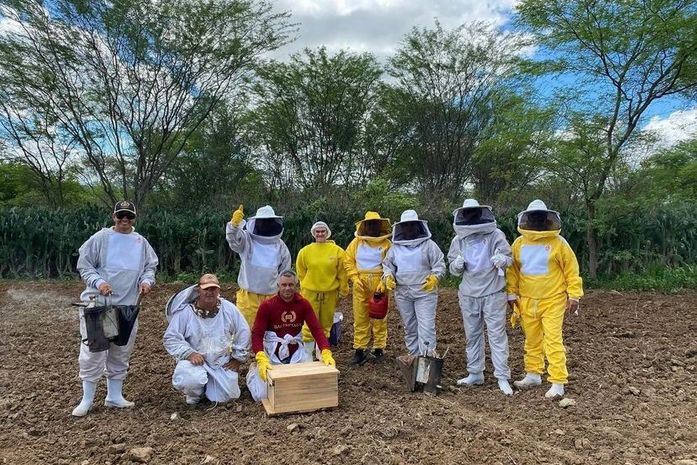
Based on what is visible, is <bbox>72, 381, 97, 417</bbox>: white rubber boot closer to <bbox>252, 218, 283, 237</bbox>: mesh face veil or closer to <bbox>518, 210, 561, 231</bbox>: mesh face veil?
<bbox>252, 218, 283, 237</bbox>: mesh face veil

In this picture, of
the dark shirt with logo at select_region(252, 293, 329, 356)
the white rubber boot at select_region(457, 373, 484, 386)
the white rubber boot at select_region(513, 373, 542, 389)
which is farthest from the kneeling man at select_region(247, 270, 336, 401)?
the white rubber boot at select_region(513, 373, 542, 389)

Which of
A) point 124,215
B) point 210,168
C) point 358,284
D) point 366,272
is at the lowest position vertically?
point 358,284

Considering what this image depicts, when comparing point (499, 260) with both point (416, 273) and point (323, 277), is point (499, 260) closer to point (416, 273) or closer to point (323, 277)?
point (416, 273)

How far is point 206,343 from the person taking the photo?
4.30m

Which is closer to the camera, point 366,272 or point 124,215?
point 124,215

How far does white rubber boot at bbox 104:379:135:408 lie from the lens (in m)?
4.18

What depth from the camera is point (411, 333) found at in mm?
5207

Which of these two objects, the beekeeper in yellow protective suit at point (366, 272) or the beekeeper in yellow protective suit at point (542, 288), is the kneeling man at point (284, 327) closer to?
the beekeeper in yellow protective suit at point (366, 272)

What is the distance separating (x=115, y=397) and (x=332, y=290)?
2.25 meters

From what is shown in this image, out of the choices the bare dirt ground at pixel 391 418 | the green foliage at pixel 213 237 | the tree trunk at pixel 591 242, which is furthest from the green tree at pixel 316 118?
the bare dirt ground at pixel 391 418

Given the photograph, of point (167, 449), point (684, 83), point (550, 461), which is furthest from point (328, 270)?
point (684, 83)

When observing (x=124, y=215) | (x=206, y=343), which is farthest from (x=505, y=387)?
(x=124, y=215)

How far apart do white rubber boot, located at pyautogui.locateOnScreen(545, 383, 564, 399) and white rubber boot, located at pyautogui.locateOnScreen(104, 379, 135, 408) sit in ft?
11.1

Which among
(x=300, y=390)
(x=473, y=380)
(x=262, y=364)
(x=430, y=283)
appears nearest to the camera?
(x=300, y=390)
